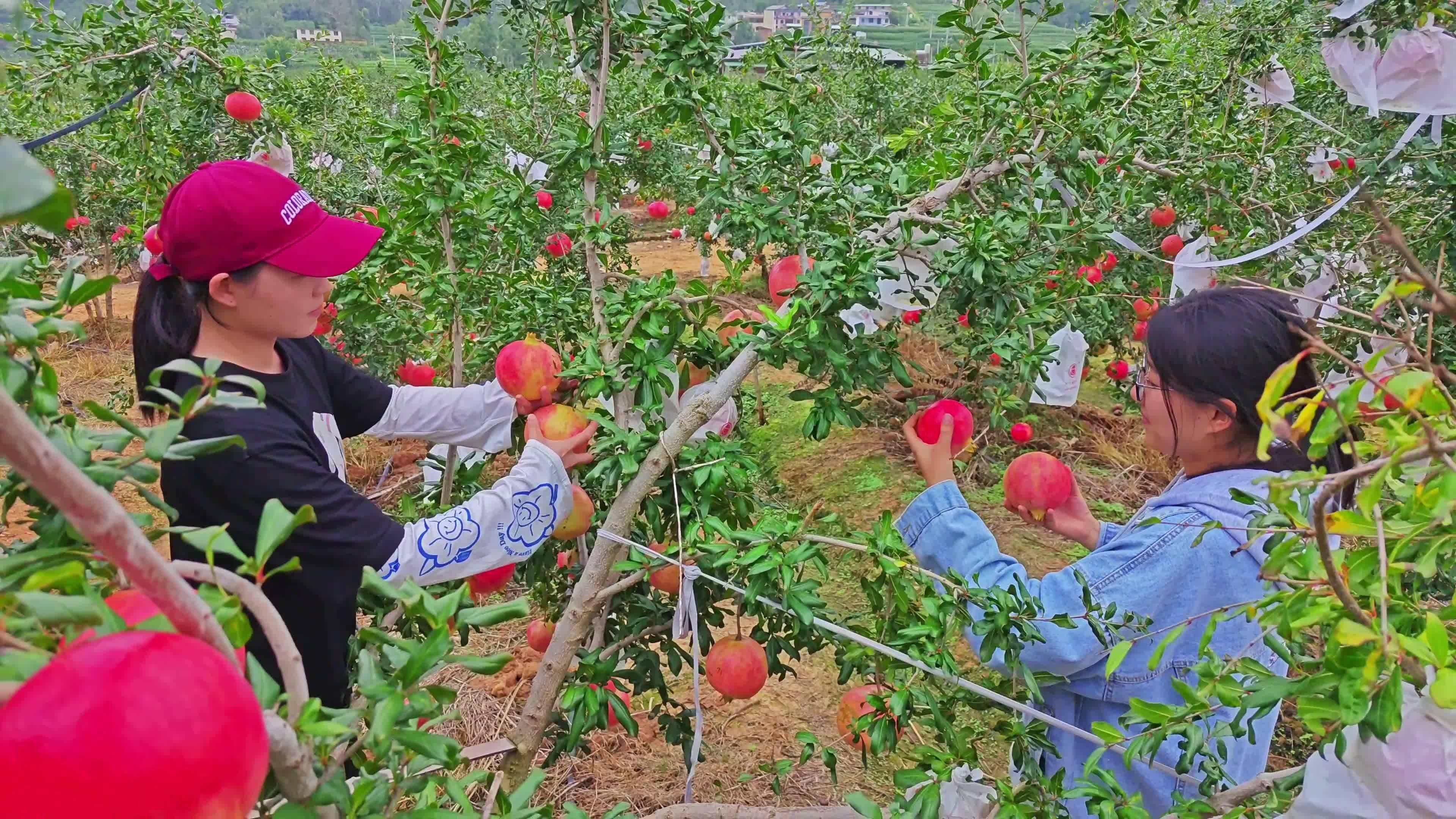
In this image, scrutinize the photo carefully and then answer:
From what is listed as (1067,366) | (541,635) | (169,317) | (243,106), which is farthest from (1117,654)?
(243,106)

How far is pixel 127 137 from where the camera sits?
3930 mm

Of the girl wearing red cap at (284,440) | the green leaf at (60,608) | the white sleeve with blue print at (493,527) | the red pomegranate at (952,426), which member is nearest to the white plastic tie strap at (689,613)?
the white sleeve with blue print at (493,527)

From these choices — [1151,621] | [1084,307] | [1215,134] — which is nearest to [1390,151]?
[1215,134]

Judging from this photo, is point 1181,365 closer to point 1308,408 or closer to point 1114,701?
point 1114,701

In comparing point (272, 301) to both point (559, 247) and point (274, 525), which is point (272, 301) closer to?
point (274, 525)

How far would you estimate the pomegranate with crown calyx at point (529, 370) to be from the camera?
176 centimetres

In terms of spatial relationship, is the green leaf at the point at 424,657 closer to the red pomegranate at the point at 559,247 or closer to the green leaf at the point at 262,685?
the green leaf at the point at 262,685

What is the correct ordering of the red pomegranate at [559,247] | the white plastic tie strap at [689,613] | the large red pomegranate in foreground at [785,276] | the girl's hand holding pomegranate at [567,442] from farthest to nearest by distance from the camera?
1. the red pomegranate at [559,247]
2. the large red pomegranate in foreground at [785,276]
3. the girl's hand holding pomegranate at [567,442]
4. the white plastic tie strap at [689,613]

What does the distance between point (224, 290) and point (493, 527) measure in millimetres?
541

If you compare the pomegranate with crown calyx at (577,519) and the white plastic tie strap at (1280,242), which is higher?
the white plastic tie strap at (1280,242)

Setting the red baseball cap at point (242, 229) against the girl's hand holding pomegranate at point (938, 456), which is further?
the girl's hand holding pomegranate at point (938, 456)

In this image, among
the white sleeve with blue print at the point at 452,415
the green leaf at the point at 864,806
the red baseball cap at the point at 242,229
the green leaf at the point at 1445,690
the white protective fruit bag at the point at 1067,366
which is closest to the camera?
the green leaf at the point at 1445,690

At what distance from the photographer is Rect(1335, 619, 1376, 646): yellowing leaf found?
713mm

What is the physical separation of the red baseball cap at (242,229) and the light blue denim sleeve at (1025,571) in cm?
101
